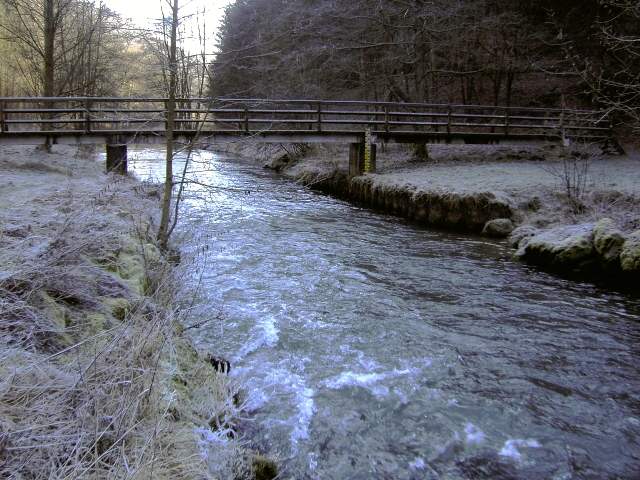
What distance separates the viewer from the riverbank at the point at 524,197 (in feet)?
28.1

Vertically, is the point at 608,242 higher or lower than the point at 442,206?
lower

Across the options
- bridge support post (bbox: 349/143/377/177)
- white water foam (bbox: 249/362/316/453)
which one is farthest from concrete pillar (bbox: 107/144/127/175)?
white water foam (bbox: 249/362/316/453)

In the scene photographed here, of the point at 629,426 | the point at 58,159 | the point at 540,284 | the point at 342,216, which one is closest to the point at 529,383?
the point at 629,426

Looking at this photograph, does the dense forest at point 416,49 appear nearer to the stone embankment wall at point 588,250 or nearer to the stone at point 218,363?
the stone embankment wall at point 588,250

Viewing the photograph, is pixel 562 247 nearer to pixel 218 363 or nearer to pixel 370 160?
pixel 218 363

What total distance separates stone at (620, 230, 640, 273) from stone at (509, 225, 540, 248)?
186 centimetres

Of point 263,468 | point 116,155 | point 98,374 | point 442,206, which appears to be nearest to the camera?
point 98,374

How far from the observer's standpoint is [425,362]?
5191 mm

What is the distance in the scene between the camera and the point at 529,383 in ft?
15.9

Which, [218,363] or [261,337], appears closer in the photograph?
[218,363]

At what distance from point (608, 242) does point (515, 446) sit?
576 cm

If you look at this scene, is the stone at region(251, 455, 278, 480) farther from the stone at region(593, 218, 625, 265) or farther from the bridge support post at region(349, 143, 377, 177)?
the bridge support post at region(349, 143, 377, 177)

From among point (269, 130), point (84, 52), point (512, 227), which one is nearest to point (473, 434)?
point (512, 227)

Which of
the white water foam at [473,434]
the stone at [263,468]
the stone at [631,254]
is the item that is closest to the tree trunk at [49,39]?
the stone at [263,468]
